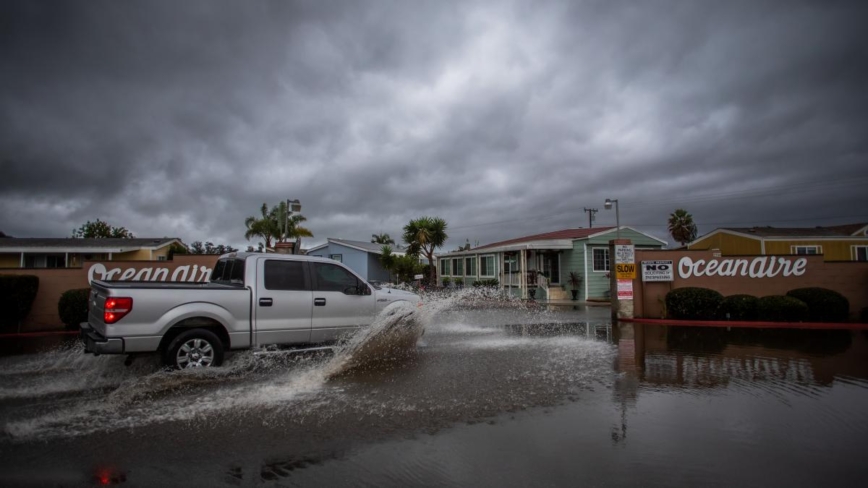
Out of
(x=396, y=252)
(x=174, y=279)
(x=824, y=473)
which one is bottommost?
(x=824, y=473)

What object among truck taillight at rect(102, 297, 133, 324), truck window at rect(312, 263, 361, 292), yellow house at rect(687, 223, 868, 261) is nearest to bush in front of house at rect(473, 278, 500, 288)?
yellow house at rect(687, 223, 868, 261)

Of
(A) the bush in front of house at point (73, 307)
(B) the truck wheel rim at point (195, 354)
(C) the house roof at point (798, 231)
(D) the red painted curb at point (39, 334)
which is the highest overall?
(C) the house roof at point (798, 231)

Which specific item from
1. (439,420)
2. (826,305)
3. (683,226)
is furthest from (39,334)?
(683,226)

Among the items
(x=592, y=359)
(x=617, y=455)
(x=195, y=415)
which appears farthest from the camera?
(x=592, y=359)

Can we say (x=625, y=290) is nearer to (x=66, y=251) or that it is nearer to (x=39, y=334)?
(x=39, y=334)

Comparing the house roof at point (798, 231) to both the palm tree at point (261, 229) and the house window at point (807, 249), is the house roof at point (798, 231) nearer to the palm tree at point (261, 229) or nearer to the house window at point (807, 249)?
the house window at point (807, 249)

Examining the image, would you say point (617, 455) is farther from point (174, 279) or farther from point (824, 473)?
point (174, 279)

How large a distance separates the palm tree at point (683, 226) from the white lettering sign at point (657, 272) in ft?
122

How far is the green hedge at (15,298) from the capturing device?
498 inches

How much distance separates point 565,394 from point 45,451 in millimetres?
5266

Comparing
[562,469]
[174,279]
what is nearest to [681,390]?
[562,469]

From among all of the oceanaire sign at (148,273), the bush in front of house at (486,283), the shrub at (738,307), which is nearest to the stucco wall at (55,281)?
the oceanaire sign at (148,273)

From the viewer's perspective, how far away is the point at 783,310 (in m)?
13.8

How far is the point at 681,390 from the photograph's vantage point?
6258 mm
